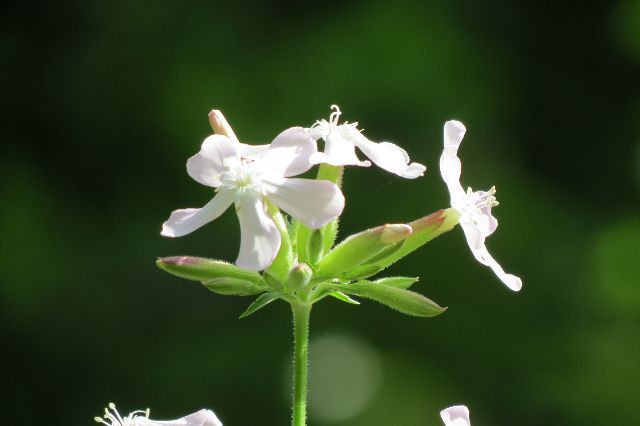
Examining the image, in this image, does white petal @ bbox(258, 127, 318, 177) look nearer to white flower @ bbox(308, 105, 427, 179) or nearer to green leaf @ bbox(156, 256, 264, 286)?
white flower @ bbox(308, 105, 427, 179)

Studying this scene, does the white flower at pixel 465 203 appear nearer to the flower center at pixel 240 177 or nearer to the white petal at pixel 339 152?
the white petal at pixel 339 152

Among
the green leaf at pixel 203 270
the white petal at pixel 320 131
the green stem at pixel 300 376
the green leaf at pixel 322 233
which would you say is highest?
the white petal at pixel 320 131

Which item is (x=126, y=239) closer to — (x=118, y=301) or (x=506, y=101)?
(x=118, y=301)

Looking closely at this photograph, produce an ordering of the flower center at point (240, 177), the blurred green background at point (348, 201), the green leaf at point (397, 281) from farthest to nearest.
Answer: the blurred green background at point (348, 201), the green leaf at point (397, 281), the flower center at point (240, 177)

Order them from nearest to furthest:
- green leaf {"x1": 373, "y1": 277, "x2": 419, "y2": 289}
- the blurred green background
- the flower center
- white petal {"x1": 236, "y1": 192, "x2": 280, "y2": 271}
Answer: white petal {"x1": 236, "y1": 192, "x2": 280, "y2": 271} → the flower center → green leaf {"x1": 373, "y1": 277, "x2": 419, "y2": 289} → the blurred green background

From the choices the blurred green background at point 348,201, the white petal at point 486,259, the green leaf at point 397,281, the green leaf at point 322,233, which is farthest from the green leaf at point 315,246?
the blurred green background at point 348,201

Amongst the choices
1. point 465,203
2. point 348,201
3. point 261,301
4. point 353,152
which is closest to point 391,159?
point 353,152

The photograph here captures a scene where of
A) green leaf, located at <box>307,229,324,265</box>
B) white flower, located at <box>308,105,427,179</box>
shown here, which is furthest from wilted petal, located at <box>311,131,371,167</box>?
green leaf, located at <box>307,229,324,265</box>
